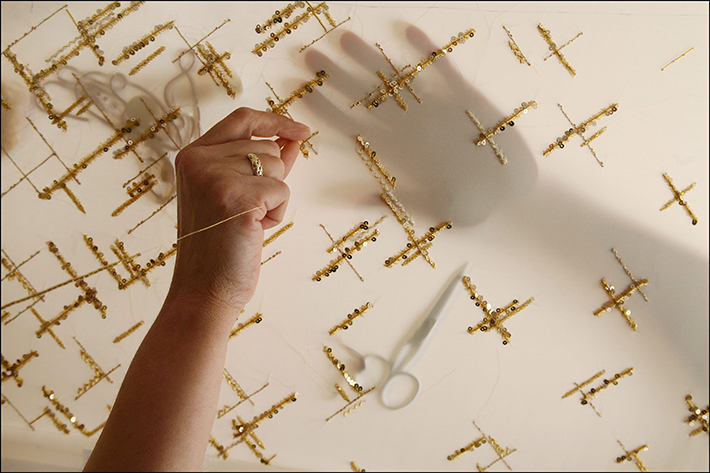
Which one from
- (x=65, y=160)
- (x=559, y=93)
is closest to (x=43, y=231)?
(x=65, y=160)

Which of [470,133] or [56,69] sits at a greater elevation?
[56,69]

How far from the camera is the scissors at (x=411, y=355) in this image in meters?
0.89

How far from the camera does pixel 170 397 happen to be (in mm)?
556

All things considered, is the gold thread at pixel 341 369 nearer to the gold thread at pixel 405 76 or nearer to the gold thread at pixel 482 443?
the gold thread at pixel 482 443

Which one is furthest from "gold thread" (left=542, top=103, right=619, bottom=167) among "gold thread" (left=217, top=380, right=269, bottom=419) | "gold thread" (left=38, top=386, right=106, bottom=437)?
"gold thread" (left=38, top=386, right=106, bottom=437)

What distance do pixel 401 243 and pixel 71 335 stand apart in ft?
2.39

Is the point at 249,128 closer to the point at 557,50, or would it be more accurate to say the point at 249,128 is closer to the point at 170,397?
the point at 170,397

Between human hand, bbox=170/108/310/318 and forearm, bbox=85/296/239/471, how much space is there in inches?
1.4

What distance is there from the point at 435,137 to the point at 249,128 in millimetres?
361

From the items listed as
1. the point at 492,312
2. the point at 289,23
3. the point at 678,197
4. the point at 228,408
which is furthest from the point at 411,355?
the point at 289,23

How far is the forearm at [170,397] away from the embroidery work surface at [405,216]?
0.93 feet

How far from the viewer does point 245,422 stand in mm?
942

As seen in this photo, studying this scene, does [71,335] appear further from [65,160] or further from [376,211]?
[376,211]

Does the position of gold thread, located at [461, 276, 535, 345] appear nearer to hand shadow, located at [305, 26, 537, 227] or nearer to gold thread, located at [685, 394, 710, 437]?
hand shadow, located at [305, 26, 537, 227]
